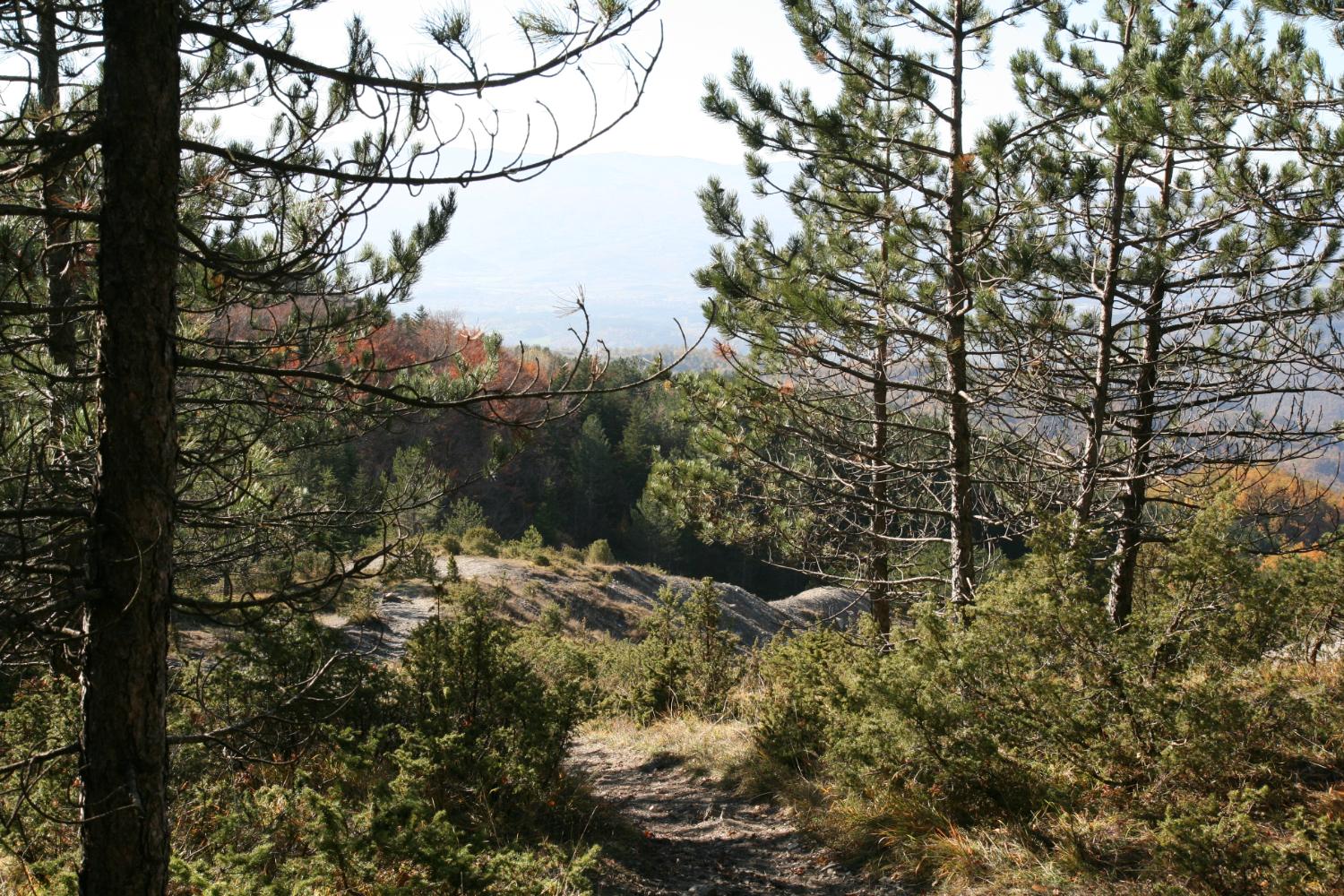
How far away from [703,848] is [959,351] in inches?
147

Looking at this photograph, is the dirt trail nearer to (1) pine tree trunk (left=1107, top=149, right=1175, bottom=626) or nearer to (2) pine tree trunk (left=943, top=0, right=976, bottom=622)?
(2) pine tree trunk (left=943, top=0, right=976, bottom=622)

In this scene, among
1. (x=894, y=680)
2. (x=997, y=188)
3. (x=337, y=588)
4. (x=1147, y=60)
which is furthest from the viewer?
(x=997, y=188)

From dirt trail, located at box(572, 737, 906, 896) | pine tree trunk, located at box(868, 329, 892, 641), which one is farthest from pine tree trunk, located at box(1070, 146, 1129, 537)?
dirt trail, located at box(572, 737, 906, 896)

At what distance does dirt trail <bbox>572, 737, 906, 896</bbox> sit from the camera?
4.62m

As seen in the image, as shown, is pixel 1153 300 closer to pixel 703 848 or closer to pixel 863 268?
pixel 863 268

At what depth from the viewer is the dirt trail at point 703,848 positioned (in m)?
4.62

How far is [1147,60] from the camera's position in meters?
5.17

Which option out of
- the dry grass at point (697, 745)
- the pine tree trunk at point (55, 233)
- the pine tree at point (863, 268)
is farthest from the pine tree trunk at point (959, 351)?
the pine tree trunk at point (55, 233)

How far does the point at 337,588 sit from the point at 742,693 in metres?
6.79

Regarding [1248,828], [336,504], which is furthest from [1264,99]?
[336,504]

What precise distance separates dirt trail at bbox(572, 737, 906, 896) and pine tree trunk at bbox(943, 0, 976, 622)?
2.12 metres

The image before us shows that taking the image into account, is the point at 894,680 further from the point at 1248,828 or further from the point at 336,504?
the point at 336,504

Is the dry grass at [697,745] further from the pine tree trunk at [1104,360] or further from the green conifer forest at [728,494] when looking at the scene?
the pine tree trunk at [1104,360]

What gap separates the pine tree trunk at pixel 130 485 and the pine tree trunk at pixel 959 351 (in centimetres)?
506
